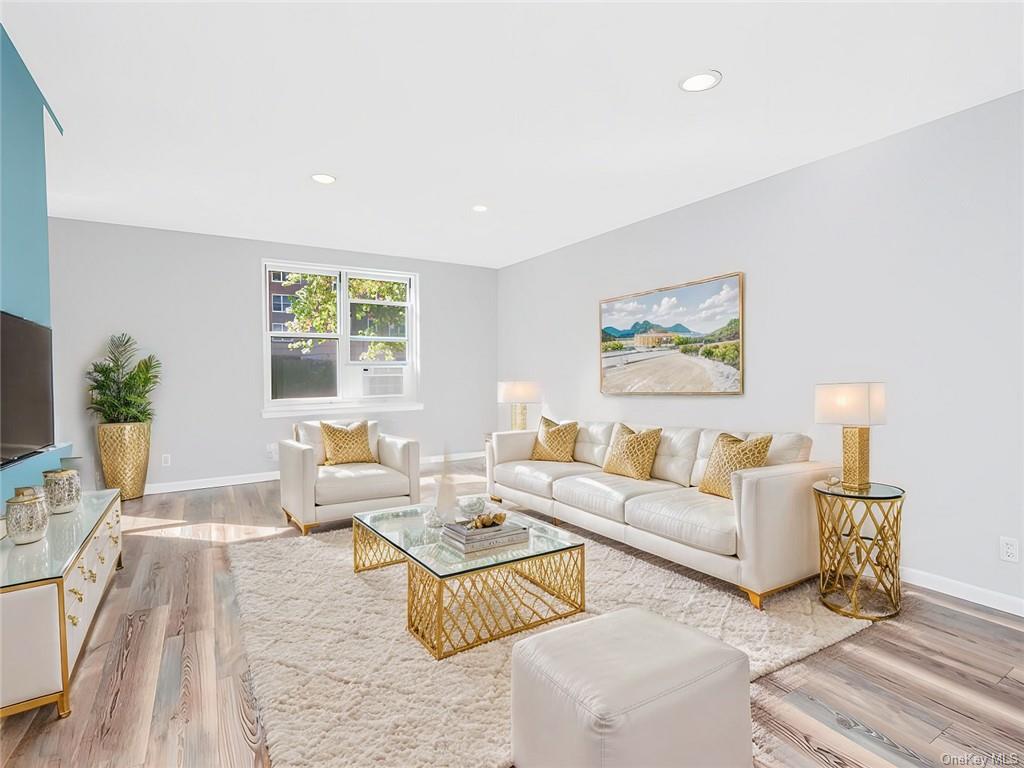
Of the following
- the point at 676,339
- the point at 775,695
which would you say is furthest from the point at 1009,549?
the point at 676,339

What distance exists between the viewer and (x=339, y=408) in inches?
244

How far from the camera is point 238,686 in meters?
2.05

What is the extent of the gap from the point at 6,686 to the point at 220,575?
4.63 ft

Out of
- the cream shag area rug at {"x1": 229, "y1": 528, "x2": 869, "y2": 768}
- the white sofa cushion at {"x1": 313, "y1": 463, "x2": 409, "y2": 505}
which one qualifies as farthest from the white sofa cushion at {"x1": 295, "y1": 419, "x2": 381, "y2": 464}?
the cream shag area rug at {"x1": 229, "y1": 528, "x2": 869, "y2": 768}

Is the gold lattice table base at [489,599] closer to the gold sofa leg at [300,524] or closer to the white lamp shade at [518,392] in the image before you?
the gold sofa leg at [300,524]

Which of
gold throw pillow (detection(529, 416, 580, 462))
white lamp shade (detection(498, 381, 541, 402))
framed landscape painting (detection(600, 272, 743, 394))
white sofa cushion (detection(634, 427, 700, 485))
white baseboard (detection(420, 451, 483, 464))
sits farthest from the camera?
white baseboard (detection(420, 451, 483, 464))

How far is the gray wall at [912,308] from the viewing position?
269cm

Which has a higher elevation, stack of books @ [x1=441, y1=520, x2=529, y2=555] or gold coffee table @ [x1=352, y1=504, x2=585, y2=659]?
stack of books @ [x1=441, y1=520, x2=529, y2=555]

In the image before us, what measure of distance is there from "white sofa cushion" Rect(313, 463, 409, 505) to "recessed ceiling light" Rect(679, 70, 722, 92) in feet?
10.3

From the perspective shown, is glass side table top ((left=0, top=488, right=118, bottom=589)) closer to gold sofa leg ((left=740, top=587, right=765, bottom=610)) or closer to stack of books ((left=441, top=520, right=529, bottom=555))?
stack of books ((left=441, top=520, right=529, bottom=555))

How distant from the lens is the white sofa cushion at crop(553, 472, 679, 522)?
345cm

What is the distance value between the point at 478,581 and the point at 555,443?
72.1 inches

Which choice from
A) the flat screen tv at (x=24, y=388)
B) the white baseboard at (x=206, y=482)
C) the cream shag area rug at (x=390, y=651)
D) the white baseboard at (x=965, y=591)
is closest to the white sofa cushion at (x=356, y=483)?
the cream shag area rug at (x=390, y=651)

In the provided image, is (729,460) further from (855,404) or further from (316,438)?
(316,438)
